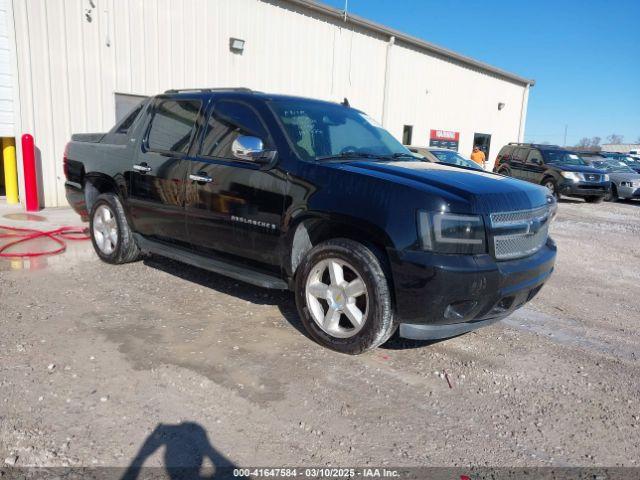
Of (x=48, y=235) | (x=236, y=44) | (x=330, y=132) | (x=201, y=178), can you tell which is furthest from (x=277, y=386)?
(x=236, y=44)

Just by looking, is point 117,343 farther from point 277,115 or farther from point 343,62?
point 343,62

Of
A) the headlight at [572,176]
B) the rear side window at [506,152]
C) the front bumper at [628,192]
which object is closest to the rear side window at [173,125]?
the headlight at [572,176]

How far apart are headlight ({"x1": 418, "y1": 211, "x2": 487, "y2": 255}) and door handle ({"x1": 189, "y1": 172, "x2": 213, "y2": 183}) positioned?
6.40ft

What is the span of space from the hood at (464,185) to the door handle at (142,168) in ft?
7.00

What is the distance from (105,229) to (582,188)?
44.6 ft

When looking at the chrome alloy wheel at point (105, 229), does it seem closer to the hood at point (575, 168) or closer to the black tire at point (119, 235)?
the black tire at point (119, 235)

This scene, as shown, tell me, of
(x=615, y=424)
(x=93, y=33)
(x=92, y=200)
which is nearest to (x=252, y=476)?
(x=615, y=424)

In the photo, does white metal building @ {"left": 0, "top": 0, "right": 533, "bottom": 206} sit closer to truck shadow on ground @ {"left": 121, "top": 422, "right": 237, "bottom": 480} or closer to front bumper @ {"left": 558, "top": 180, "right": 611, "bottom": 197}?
front bumper @ {"left": 558, "top": 180, "right": 611, "bottom": 197}

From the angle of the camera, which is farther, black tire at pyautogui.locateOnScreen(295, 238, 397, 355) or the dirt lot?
black tire at pyautogui.locateOnScreen(295, 238, 397, 355)

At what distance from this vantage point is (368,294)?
134 inches

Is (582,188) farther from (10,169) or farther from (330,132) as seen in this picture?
(10,169)

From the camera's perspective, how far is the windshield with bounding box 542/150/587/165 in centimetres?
1588

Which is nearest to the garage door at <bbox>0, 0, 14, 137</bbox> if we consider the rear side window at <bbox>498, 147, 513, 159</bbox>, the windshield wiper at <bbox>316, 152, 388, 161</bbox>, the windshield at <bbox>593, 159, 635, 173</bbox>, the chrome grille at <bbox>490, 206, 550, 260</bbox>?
the windshield wiper at <bbox>316, 152, 388, 161</bbox>

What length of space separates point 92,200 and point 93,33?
17.6ft
